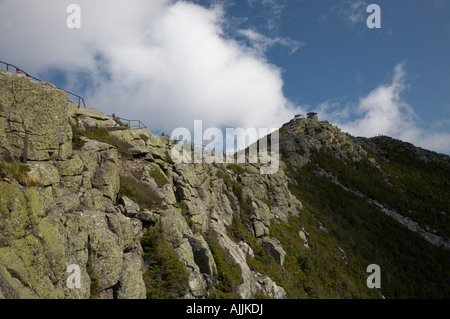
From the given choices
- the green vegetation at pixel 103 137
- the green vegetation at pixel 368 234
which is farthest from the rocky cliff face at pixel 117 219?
the green vegetation at pixel 368 234

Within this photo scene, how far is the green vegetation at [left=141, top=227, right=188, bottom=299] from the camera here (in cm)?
1393

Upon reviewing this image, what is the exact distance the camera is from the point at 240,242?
25859mm

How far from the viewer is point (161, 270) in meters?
14.5

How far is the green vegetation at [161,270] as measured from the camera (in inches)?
548

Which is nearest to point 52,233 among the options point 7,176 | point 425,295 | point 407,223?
point 7,176

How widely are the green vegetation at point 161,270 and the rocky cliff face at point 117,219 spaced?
0.13 metres

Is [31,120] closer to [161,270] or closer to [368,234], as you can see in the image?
[161,270]

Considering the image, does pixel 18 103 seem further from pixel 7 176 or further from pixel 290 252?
pixel 290 252

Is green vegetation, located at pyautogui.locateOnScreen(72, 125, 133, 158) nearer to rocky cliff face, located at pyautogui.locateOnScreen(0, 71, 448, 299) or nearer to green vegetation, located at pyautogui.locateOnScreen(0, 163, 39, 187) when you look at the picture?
rocky cliff face, located at pyautogui.locateOnScreen(0, 71, 448, 299)

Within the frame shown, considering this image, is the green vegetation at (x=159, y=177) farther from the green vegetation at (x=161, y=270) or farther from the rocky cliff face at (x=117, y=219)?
the green vegetation at (x=161, y=270)

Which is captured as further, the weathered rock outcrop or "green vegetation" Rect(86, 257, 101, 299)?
"green vegetation" Rect(86, 257, 101, 299)

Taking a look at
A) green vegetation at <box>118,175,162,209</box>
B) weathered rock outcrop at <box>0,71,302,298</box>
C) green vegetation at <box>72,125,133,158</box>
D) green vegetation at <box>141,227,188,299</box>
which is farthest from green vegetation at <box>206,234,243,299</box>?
green vegetation at <box>72,125,133,158</box>

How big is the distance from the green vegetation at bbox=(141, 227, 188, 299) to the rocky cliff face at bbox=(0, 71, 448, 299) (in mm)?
126

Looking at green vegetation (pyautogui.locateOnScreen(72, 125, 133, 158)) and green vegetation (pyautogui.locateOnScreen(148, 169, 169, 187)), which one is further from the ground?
green vegetation (pyautogui.locateOnScreen(72, 125, 133, 158))
